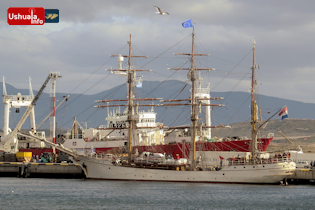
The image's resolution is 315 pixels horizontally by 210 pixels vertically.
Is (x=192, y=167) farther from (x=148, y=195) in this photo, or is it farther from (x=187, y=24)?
(x=187, y=24)

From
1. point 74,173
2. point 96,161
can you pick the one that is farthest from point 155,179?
point 74,173

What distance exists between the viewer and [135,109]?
89688 millimetres

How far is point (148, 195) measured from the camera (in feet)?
169

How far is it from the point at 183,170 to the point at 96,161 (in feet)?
40.2

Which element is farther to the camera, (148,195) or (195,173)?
(195,173)

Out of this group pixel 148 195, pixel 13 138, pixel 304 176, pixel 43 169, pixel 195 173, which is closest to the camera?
pixel 148 195

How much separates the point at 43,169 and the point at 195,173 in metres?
21.8

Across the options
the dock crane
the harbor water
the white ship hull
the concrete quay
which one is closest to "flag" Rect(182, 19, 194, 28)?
the white ship hull

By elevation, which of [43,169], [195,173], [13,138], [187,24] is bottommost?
A: [195,173]

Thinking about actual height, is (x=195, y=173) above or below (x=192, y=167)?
below

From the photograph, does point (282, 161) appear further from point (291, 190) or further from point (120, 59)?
point (120, 59)

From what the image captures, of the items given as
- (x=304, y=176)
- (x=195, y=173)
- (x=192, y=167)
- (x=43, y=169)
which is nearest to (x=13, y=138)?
(x=43, y=169)

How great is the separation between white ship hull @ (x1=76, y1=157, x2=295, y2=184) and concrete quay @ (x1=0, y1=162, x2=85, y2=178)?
2.56 meters

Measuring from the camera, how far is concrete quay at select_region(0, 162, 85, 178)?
70.1 meters
